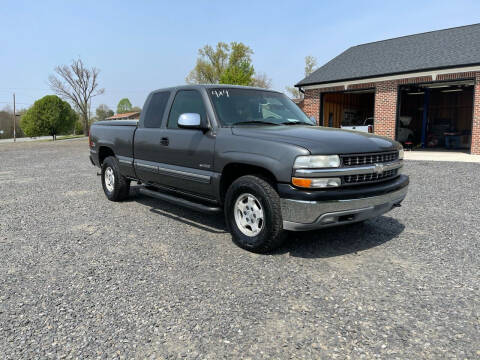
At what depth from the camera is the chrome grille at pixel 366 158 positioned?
368 cm

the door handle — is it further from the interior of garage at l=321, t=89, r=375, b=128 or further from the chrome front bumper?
the interior of garage at l=321, t=89, r=375, b=128

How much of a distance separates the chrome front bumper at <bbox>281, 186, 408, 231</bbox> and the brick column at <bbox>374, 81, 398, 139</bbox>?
1465 cm

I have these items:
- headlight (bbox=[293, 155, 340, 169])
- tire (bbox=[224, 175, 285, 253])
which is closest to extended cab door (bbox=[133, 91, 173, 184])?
tire (bbox=[224, 175, 285, 253])

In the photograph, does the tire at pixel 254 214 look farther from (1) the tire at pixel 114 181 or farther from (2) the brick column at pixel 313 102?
(2) the brick column at pixel 313 102

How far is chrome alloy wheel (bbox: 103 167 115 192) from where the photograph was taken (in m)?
6.71

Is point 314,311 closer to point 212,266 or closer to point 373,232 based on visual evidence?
point 212,266

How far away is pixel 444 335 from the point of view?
2.51m

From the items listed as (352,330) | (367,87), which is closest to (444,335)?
(352,330)

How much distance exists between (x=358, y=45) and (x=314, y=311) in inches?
914

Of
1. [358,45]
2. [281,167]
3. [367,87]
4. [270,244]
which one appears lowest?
[270,244]

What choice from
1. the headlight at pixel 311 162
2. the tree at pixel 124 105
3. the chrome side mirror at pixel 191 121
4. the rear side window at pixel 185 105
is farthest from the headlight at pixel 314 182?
the tree at pixel 124 105

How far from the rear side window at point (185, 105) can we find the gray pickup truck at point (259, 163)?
0.02 m

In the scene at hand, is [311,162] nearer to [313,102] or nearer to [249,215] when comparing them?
[249,215]

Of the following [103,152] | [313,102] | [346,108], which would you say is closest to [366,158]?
[103,152]
